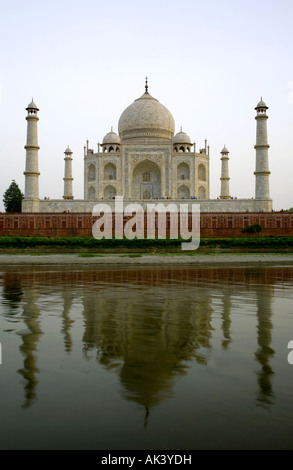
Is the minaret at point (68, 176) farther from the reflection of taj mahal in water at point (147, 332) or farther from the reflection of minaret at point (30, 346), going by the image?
the reflection of minaret at point (30, 346)

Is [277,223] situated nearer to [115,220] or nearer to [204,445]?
[115,220]

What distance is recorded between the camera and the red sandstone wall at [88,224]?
28.4 m

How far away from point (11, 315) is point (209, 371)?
348cm

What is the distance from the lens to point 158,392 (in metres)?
3.38

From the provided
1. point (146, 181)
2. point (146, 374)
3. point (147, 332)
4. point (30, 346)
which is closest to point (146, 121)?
point (146, 181)

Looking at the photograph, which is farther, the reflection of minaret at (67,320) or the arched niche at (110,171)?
the arched niche at (110,171)

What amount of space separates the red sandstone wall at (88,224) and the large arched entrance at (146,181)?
10.8 metres

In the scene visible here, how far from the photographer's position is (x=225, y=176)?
4019 cm

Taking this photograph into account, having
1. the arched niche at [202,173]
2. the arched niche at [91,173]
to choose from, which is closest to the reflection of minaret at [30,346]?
the arched niche at [91,173]

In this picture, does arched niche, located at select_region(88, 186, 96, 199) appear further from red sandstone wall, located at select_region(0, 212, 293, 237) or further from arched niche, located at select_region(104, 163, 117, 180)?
red sandstone wall, located at select_region(0, 212, 293, 237)

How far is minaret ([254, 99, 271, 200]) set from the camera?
3136 cm

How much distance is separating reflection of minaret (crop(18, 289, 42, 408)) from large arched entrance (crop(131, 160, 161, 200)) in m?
31.4

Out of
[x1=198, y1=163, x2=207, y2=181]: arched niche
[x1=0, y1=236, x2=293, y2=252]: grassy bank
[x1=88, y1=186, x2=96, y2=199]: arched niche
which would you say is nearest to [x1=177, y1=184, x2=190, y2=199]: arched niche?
[x1=198, y1=163, x2=207, y2=181]: arched niche

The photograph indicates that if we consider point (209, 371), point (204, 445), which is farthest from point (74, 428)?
point (209, 371)
